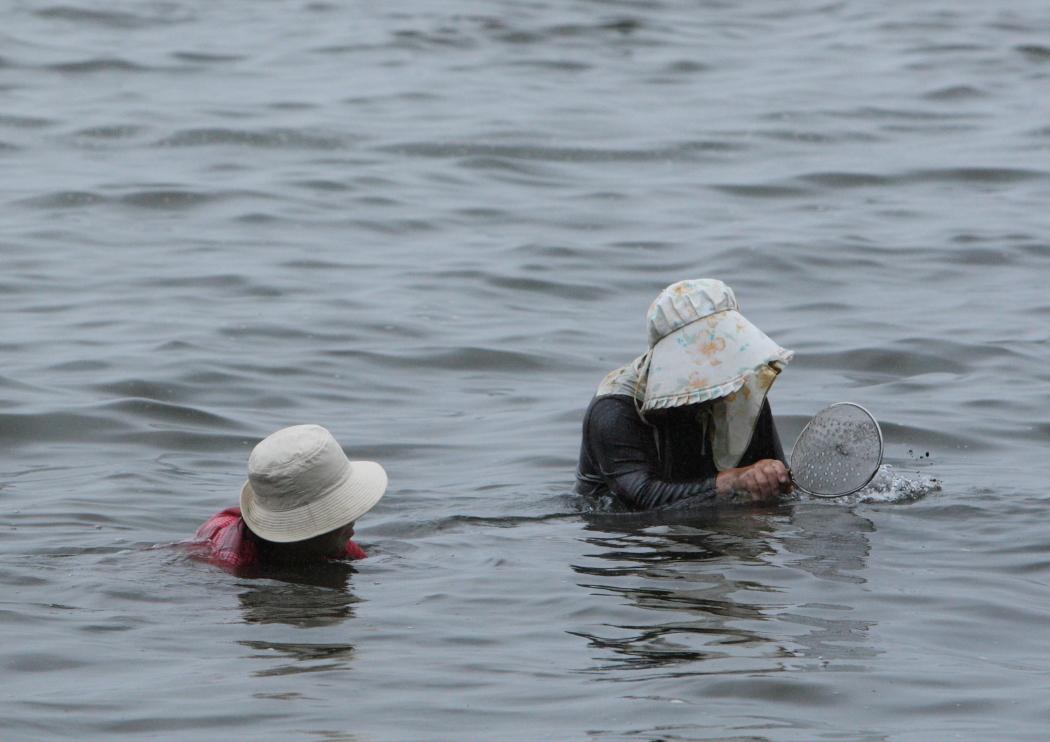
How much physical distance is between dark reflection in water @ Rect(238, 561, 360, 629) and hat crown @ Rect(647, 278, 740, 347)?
1.64 meters

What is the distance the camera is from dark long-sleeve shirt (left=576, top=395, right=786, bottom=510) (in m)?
8.00

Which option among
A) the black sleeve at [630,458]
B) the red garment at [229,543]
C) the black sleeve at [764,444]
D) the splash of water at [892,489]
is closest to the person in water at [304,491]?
the red garment at [229,543]

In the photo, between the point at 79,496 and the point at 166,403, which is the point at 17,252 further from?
the point at 79,496

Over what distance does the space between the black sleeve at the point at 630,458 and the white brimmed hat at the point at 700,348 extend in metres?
0.27

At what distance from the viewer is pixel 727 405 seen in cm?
785

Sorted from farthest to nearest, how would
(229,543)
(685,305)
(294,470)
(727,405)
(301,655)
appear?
(727,405), (685,305), (229,543), (294,470), (301,655)

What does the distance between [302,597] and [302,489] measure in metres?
0.48

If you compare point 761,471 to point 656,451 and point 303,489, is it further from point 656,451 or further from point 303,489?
point 303,489

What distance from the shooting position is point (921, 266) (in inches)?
571

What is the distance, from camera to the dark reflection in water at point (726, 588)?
6.41 metres

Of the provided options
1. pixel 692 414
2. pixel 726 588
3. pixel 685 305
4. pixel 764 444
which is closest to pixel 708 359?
pixel 685 305

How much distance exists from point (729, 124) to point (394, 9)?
8101 millimetres

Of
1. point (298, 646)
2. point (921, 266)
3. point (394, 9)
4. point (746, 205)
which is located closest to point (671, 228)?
point (746, 205)

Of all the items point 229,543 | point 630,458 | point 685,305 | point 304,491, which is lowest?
point 229,543
